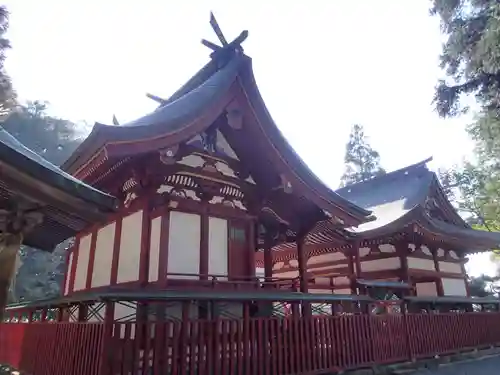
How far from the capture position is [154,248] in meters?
6.39

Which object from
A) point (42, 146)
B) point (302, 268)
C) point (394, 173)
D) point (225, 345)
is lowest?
point (225, 345)

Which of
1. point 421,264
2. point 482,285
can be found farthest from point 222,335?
point 482,285

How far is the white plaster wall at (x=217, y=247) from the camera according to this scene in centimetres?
700

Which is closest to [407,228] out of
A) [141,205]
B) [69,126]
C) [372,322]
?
[372,322]

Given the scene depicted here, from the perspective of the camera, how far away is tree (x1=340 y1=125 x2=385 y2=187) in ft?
109

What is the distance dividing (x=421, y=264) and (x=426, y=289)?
1.41 meters

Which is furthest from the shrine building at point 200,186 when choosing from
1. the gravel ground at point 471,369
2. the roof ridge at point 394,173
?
the roof ridge at point 394,173

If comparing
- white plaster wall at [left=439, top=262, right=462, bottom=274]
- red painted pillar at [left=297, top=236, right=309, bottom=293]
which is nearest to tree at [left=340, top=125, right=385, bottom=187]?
white plaster wall at [left=439, top=262, right=462, bottom=274]

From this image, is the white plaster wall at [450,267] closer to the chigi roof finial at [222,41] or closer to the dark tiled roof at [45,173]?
the chigi roof finial at [222,41]

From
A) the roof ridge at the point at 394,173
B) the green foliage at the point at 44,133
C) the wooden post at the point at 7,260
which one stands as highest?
the green foliage at the point at 44,133

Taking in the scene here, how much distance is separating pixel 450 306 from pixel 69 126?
40058 millimetres

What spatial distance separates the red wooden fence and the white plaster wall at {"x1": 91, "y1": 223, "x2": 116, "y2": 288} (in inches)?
50.8

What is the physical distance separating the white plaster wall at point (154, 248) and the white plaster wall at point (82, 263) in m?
3.11

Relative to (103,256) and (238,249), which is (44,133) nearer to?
(103,256)
